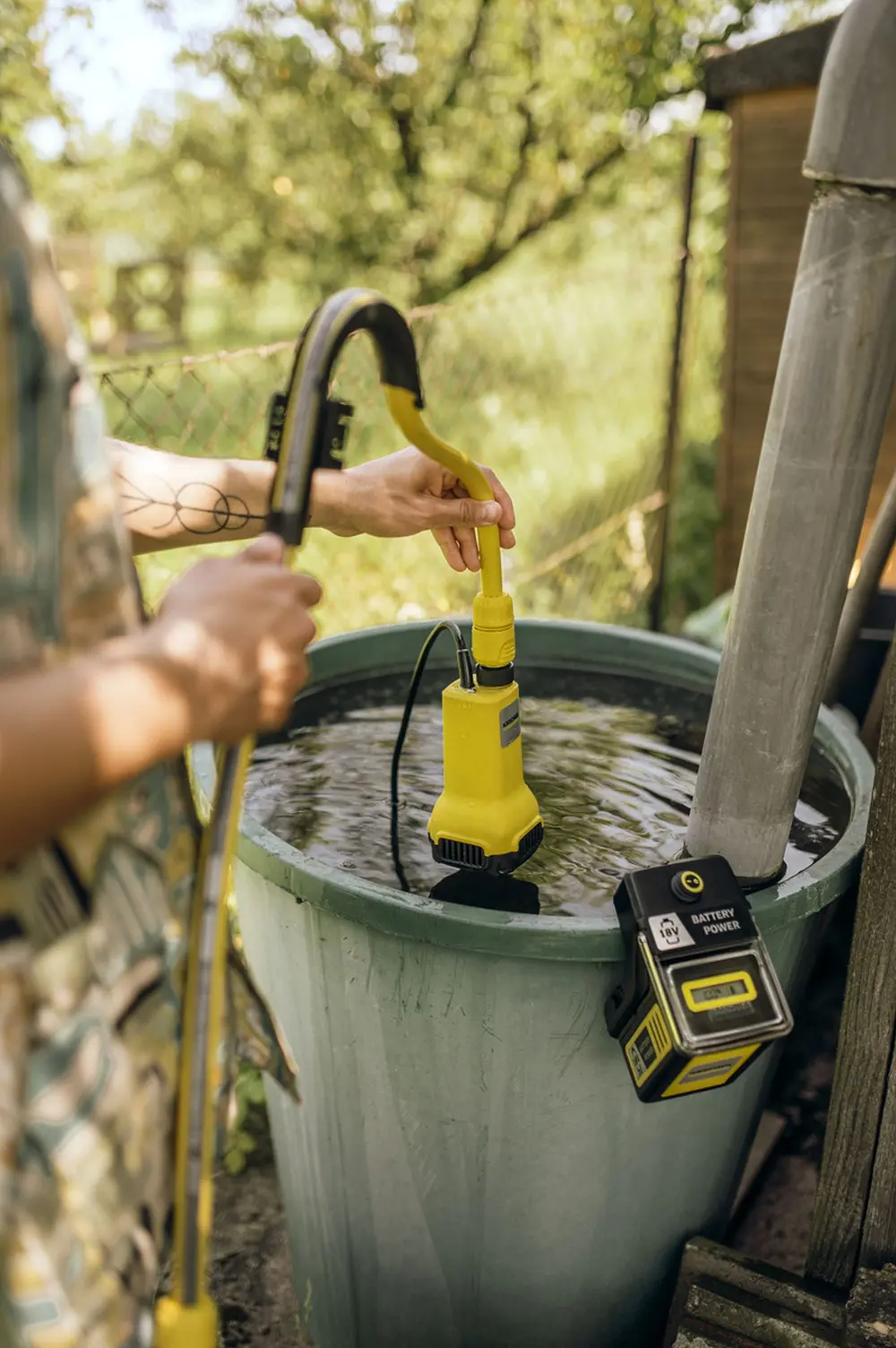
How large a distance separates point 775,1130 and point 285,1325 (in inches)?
40.4

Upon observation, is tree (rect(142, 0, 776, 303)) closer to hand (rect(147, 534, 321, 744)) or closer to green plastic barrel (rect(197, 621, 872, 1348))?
green plastic barrel (rect(197, 621, 872, 1348))

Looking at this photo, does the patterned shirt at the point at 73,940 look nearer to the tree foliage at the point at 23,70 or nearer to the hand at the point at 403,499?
the hand at the point at 403,499

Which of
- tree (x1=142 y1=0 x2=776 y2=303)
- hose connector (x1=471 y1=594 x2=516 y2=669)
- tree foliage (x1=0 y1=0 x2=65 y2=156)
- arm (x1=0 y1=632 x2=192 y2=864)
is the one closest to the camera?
arm (x1=0 y1=632 x2=192 y2=864)

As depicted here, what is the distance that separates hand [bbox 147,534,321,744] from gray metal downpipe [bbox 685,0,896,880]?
2.24 feet

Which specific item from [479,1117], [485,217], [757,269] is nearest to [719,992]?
[479,1117]

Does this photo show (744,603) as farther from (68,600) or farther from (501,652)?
(68,600)

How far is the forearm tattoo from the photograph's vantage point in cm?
129

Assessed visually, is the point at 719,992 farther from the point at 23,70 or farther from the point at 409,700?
the point at 23,70

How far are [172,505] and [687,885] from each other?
0.77 metres

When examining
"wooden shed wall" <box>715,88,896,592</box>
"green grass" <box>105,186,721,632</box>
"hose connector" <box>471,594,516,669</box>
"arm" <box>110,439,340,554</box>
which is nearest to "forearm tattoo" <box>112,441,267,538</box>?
"arm" <box>110,439,340,554</box>

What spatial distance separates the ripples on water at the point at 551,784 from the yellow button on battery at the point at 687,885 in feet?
0.54

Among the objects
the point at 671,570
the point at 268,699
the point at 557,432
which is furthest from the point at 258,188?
the point at 268,699

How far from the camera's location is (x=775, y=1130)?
229 centimetres

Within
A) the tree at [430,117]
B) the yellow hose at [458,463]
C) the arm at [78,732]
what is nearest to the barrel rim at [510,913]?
the yellow hose at [458,463]
